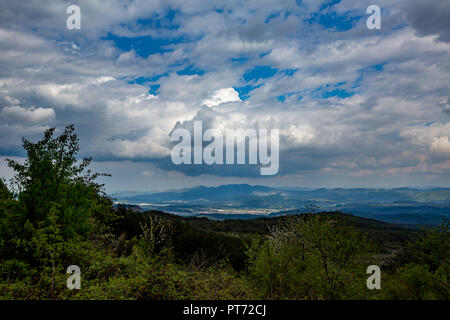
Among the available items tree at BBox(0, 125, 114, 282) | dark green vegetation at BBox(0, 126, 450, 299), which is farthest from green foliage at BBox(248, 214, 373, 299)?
tree at BBox(0, 125, 114, 282)

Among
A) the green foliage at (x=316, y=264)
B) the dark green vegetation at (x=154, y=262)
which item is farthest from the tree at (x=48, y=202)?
the green foliage at (x=316, y=264)

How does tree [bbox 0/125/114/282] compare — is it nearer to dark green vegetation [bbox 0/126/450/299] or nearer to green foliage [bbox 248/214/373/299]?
dark green vegetation [bbox 0/126/450/299]

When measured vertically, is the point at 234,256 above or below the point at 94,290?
below

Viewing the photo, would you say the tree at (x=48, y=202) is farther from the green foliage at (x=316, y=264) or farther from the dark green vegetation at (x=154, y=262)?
the green foliage at (x=316, y=264)

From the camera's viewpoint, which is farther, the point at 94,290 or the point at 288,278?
the point at 288,278

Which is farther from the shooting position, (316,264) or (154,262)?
(154,262)

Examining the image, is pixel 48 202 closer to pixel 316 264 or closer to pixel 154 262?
pixel 154 262

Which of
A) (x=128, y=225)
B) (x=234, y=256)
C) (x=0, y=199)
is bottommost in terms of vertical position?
(x=234, y=256)

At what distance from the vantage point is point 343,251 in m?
12.2

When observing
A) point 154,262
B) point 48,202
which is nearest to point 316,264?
point 154,262
